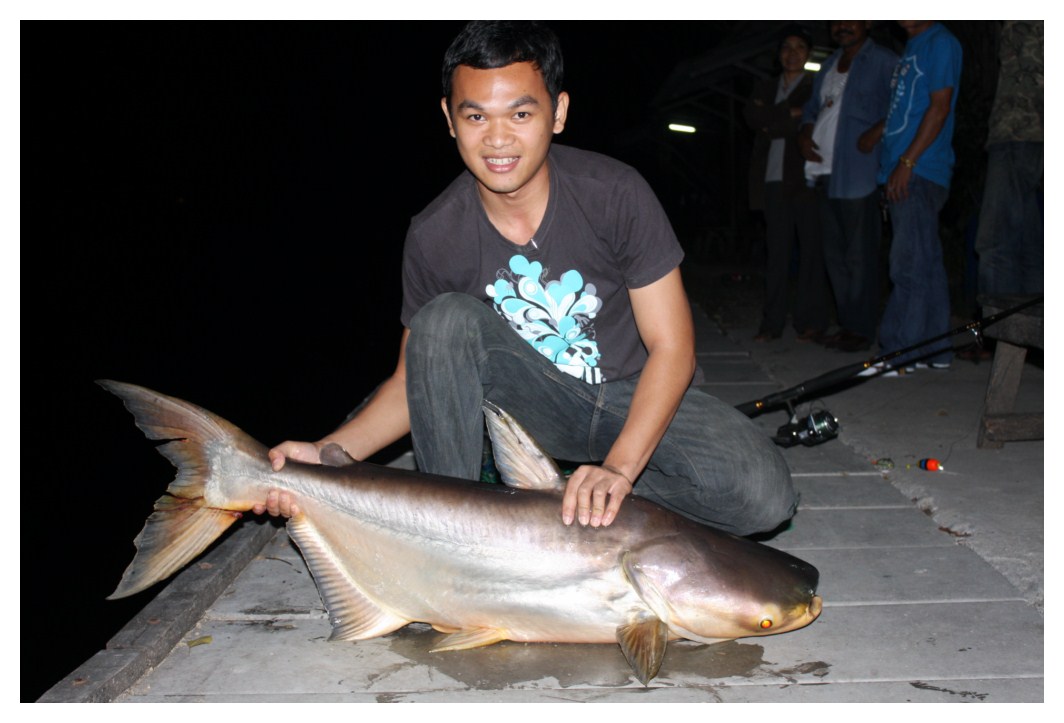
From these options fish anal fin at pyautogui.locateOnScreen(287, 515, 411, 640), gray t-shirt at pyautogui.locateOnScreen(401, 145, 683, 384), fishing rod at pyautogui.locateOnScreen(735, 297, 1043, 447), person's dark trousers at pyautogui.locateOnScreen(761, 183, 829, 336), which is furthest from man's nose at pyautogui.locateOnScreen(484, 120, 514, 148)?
person's dark trousers at pyautogui.locateOnScreen(761, 183, 829, 336)

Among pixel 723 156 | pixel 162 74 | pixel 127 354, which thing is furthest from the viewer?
pixel 162 74

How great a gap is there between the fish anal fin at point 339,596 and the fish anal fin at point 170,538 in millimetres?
216

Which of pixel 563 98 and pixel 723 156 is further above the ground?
pixel 723 156

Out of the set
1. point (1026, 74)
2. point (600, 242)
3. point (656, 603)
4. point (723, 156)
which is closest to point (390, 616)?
point (656, 603)

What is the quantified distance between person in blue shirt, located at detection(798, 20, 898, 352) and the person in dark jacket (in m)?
0.28

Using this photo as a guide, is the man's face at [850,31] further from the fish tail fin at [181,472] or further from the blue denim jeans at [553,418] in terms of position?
the fish tail fin at [181,472]

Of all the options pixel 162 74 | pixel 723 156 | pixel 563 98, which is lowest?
pixel 563 98

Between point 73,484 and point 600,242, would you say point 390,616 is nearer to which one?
point 600,242

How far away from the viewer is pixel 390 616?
98.0 inches

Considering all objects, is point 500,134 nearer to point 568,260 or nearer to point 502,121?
point 502,121

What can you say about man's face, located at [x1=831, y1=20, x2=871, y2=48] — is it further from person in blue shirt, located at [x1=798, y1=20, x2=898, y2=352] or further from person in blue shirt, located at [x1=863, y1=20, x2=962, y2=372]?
person in blue shirt, located at [x1=863, y1=20, x2=962, y2=372]

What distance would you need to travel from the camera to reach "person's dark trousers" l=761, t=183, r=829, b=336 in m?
6.86
